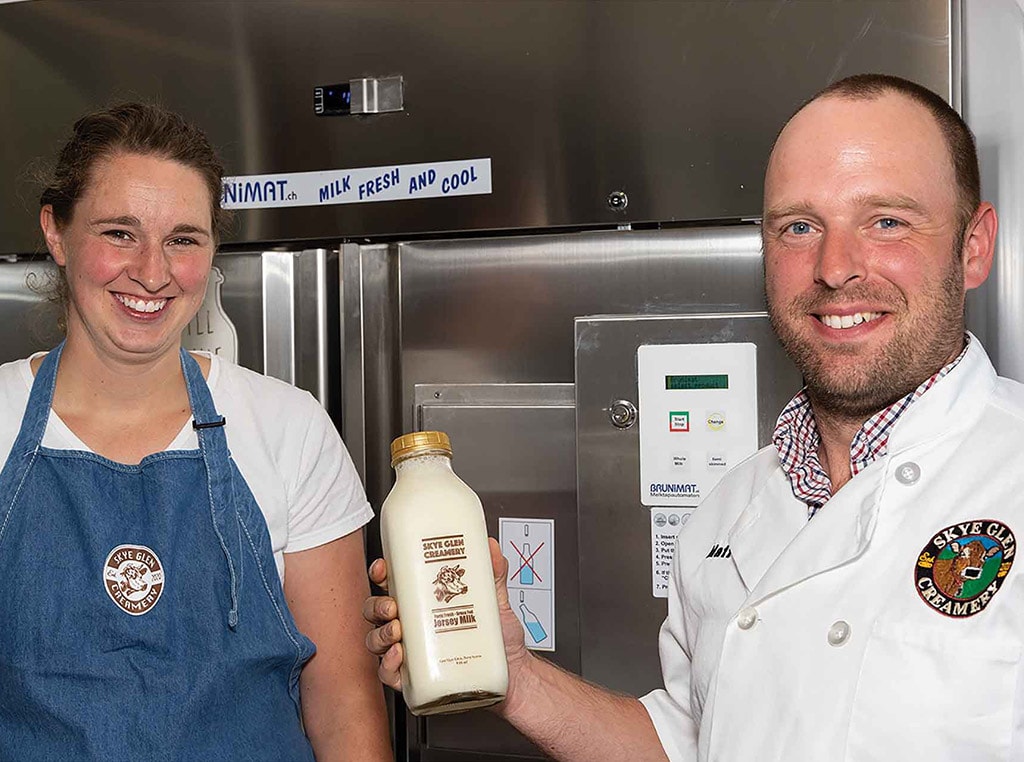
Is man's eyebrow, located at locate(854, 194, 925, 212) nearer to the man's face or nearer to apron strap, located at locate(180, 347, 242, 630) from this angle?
the man's face

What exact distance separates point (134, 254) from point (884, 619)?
95 centimetres

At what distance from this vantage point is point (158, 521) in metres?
1.50

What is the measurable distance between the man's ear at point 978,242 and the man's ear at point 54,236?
105cm

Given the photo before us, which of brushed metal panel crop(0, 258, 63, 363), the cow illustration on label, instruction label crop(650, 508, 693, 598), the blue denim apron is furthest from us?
brushed metal panel crop(0, 258, 63, 363)

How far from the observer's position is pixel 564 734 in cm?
130

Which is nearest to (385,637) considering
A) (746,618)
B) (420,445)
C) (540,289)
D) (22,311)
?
(420,445)

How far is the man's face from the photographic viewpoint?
1.16 meters

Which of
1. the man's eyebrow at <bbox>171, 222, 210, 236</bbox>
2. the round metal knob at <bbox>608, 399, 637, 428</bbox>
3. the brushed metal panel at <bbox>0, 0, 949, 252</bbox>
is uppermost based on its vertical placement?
the brushed metal panel at <bbox>0, 0, 949, 252</bbox>

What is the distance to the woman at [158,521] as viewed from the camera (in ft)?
4.70

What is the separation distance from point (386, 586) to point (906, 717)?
0.48 meters

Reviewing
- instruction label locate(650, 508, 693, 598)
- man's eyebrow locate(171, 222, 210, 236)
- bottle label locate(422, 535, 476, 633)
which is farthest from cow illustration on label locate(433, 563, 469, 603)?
instruction label locate(650, 508, 693, 598)

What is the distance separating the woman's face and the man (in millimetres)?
526

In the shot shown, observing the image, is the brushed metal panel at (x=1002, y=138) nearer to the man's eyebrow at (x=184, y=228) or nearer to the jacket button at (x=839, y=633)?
the jacket button at (x=839, y=633)

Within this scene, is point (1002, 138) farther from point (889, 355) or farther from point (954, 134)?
point (889, 355)
